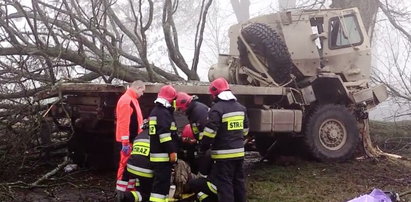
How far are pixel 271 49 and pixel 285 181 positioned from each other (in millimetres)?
2063

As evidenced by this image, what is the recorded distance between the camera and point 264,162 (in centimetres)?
849

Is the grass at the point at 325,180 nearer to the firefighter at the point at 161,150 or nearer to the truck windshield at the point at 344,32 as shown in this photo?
the firefighter at the point at 161,150

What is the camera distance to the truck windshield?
8570 millimetres

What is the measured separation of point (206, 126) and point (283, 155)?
3522 mm

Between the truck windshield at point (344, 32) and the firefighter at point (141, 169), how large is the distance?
4.49 m

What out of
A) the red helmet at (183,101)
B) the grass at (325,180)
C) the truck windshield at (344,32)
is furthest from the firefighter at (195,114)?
the truck windshield at (344,32)

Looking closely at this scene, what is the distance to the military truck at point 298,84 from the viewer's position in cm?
758

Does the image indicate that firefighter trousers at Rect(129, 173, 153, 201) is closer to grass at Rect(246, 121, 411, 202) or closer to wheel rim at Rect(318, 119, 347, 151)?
grass at Rect(246, 121, 411, 202)

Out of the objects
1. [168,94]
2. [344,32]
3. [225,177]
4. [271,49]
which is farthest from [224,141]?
[344,32]

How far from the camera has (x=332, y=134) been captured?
8102mm

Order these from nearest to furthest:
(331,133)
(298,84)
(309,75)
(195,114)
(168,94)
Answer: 1. (168,94)
2. (195,114)
3. (331,133)
4. (298,84)
5. (309,75)

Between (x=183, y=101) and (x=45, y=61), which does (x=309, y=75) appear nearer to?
(x=183, y=101)

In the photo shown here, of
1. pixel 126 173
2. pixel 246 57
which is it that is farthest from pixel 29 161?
pixel 246 57

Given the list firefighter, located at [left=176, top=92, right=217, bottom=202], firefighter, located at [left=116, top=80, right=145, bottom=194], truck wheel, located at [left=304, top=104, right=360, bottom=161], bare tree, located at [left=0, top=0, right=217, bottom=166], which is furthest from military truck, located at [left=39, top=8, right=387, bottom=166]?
firefighter, located at [left=176, top=92, right=217, bottom=202]
